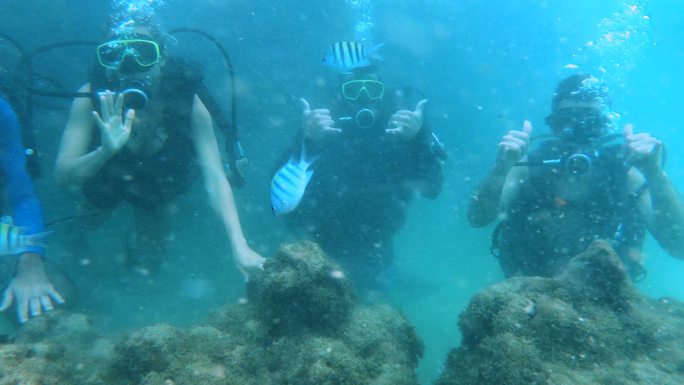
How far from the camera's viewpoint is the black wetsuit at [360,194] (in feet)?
22.9

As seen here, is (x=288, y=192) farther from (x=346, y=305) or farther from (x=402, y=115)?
(x=402, y=115)

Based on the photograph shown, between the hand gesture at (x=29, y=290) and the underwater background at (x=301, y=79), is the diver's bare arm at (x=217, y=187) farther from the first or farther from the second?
the hand gesture at (x=29, y=290)

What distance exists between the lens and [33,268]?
4.18 m

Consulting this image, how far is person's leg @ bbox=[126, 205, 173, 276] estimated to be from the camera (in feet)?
21.8

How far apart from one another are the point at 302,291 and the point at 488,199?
10.6 ft

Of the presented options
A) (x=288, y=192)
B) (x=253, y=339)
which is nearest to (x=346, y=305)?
(x=253, y=339)

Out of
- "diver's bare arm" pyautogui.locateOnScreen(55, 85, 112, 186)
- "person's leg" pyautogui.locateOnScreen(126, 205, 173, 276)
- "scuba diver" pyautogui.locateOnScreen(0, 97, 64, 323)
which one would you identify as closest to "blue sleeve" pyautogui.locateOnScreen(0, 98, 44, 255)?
"scuba diver" pyautogui.locateOnScreen(0, 97, 64, 323)

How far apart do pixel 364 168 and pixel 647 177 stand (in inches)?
172

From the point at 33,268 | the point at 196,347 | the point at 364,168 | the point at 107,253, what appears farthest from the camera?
the point at 107,253

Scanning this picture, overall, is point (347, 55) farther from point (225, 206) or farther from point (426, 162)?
point (225, 206)

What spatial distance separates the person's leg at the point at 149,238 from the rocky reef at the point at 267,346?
112 inches

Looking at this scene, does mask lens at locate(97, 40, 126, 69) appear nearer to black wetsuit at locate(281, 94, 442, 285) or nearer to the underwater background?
the underwater background

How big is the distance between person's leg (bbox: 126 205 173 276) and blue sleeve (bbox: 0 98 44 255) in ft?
6.31

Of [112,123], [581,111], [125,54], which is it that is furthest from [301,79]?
[581,111]
